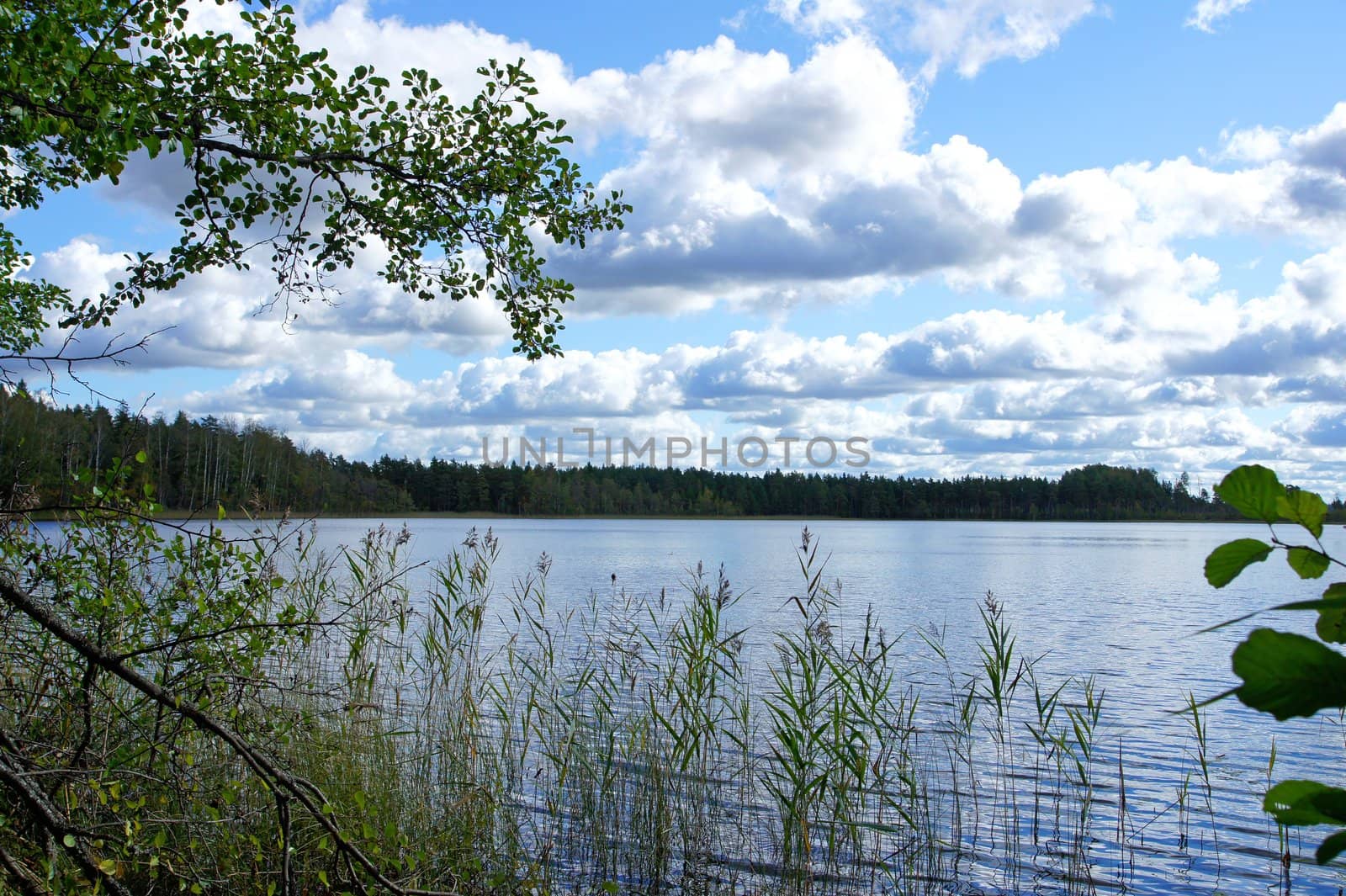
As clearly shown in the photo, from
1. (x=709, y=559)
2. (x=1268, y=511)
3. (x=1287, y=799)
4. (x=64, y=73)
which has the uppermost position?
(x=64, y=73)

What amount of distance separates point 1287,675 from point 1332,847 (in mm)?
214

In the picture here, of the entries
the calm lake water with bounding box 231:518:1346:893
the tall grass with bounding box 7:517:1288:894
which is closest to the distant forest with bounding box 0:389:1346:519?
the calm lake water with bounding box 231:518:1346:893

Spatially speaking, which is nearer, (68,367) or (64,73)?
(64,73)

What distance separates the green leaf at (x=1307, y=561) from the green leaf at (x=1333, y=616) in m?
0.06

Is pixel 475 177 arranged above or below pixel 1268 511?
above

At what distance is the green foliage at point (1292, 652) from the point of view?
69 centimetres

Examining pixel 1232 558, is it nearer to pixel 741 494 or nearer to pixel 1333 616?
pixel 1333 616

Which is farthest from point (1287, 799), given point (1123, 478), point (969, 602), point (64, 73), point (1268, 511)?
point (1123, 478)

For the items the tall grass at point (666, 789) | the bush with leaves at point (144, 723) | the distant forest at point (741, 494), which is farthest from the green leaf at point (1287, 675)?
the distant forest at point (741, 494)

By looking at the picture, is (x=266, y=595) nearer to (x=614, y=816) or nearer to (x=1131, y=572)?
(x=614, y=816)

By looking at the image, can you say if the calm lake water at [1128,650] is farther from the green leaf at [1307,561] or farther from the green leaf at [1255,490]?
the green leaf at [1307,561]

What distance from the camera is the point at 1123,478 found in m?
148

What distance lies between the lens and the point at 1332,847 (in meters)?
0.80

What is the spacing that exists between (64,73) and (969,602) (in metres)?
28.7
